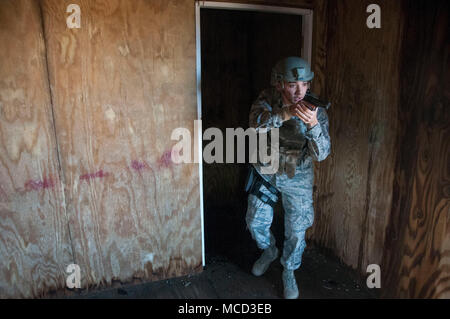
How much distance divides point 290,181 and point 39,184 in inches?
66.4

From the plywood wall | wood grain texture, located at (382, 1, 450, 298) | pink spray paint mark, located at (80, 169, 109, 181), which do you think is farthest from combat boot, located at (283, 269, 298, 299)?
pink spray paint mark, located at (80, 169, 109, 181)

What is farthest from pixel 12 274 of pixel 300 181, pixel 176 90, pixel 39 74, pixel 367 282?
pixel 367 282

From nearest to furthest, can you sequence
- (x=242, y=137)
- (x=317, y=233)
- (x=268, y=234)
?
(x=268, y=234) < (x=317, y=233) < (x=242, y=137)

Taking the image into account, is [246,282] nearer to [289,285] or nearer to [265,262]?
[265,262]

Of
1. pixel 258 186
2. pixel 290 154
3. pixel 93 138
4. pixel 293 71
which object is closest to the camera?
pixel 293 71

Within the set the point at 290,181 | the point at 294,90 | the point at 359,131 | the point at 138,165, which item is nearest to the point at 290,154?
the point at 290,181

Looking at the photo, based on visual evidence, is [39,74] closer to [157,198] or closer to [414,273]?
[157,198]

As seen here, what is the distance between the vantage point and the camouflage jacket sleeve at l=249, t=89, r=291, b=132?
2000 mm

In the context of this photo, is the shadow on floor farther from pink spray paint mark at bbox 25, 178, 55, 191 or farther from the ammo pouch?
pink spray paint mark at bbox 25, 178, 55, 191

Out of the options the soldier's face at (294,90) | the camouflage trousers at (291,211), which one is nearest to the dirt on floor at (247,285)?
the camouflage trousers at (291,211)

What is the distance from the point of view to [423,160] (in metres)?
1.84

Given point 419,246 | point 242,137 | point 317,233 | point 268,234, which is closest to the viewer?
point 419,246

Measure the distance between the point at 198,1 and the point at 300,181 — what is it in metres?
1.43

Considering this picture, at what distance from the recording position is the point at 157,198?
2.37 metres
